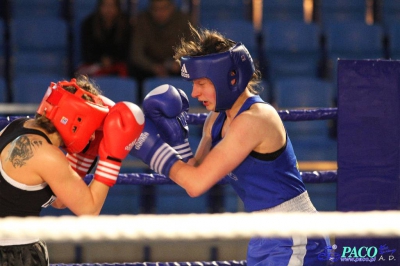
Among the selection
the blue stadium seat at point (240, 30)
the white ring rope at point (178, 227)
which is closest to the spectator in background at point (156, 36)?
the blue stadium seat at point (240, 30)

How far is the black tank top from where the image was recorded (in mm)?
2369

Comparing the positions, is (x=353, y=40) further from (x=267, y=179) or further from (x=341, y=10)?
(x=267, y=179)

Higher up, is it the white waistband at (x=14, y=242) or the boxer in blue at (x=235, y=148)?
the boxer in blue at (x=235, y=148)

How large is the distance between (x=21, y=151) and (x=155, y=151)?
459 millimetres

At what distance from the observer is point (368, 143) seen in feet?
9.55

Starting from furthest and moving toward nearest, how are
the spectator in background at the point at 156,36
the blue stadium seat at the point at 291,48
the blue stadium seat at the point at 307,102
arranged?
1. the blue stadium seat at the point at 291,48
2. the spectator in background at the point at 156,36
3. the blue stadium seat at the point at 307,102

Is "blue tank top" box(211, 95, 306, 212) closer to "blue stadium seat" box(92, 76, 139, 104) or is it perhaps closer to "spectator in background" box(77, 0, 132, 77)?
"blue stadium seat" box(92, 76, 139, 104)

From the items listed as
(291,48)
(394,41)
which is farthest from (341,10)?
(291,48)

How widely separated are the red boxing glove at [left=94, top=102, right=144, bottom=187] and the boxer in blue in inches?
2.9

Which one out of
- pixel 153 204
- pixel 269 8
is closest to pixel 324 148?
pixel 153 204

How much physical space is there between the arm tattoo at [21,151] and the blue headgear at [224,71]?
59 centimetres

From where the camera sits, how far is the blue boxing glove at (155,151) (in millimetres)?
2418

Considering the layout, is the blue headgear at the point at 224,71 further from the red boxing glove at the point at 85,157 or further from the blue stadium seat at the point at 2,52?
the blue stadium seat at the point at 2,52

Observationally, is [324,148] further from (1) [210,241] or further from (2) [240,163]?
(2) [240,163]
